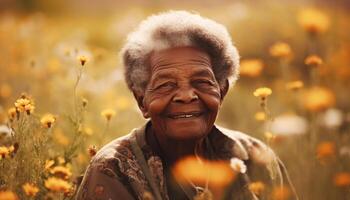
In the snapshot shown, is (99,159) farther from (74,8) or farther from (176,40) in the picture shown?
(74,8)

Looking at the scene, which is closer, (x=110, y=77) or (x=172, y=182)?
(x=172, y=182)

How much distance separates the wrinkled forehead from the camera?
10.6 ft

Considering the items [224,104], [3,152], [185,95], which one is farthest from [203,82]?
[224,104]

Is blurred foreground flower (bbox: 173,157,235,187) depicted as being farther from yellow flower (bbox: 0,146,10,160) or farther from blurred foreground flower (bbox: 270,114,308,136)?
blurred foreground flower (bbox: 270,114,308,136)

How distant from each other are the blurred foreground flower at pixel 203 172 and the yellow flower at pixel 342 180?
550 millimetres

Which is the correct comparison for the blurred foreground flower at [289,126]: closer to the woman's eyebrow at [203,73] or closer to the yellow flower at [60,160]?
the woman's eyebrow at [203,73]

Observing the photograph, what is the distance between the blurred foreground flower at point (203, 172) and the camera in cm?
333

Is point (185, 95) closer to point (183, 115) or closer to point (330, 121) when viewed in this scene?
point (183, 115)

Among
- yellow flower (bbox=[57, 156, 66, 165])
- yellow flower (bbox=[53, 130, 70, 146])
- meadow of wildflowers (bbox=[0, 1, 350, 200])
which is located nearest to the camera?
meadow of wildflowers (bbox=[0, 1, 350, 200])

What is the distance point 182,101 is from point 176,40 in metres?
0.29

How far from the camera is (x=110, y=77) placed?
653cm

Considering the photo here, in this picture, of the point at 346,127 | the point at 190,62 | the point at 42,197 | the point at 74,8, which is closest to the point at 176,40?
the point at 190,62

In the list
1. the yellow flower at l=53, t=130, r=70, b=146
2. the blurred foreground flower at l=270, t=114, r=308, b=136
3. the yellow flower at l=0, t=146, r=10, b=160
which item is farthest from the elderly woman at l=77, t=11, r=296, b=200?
the blurred foreground flower at l=270, t=114, r=308, b=136

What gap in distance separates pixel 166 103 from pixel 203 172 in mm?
448
